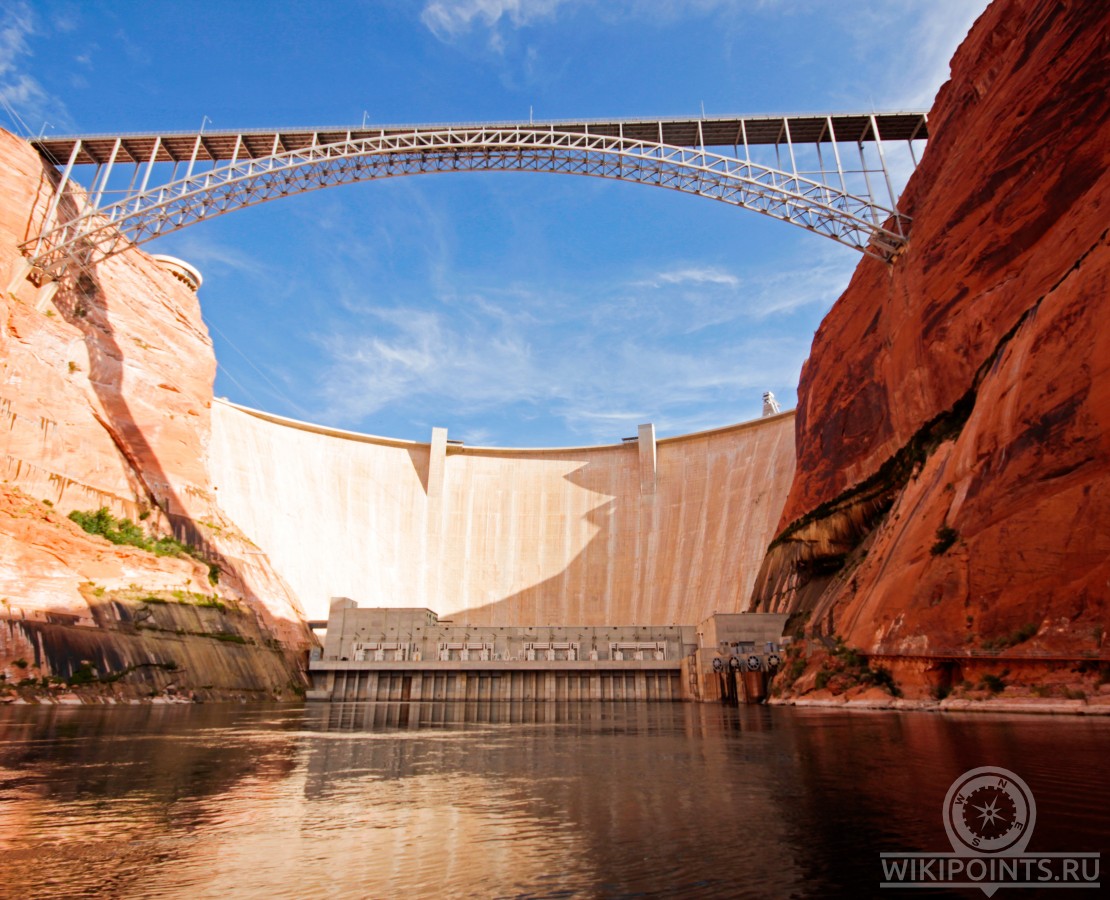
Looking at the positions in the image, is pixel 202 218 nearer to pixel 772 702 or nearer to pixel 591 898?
pixel 772 702

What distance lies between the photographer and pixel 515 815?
5836mm

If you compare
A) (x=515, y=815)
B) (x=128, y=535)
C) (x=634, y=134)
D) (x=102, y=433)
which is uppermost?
(x=634, y=134)

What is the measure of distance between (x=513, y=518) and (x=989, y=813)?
193ft

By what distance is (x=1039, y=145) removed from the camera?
22766 mm

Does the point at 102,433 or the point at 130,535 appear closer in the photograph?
the point at 130,535

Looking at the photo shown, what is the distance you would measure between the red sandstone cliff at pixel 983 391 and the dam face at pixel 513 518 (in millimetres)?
18285

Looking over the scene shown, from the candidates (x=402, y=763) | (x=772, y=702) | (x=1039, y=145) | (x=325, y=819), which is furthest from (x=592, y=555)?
(x=325, y=819)

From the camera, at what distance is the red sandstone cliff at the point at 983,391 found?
15.3 meters

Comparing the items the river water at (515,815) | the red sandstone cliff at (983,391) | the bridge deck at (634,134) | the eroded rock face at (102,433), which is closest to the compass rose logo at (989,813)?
the river water at (515,815)

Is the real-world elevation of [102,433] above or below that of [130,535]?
above

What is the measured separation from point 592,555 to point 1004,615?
1800 inches

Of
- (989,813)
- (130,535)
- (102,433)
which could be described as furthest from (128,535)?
(989,813)

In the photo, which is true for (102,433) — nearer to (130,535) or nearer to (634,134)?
(130,535)

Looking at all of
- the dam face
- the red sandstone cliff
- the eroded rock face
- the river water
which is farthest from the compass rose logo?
the dam face
